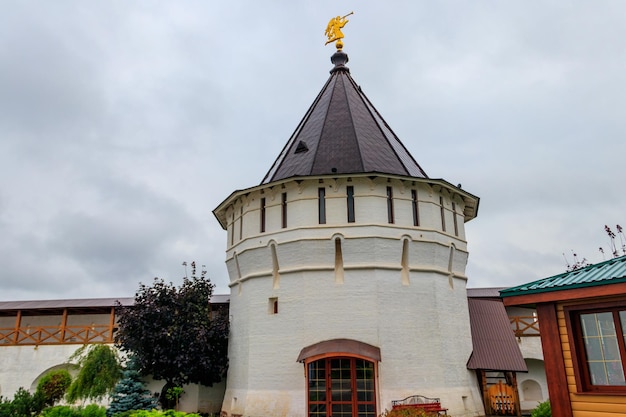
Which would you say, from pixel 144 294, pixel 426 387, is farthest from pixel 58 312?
pixel 426 387

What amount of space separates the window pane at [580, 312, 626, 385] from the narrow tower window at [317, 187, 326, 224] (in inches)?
377

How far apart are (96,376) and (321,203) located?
10.9 meters

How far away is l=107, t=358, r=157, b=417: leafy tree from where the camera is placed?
58.1ft

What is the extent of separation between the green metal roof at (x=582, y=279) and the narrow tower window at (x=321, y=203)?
26.6ft

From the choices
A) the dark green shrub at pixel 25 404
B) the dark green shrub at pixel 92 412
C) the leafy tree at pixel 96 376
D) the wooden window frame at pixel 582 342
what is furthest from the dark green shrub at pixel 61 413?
the wooden window frame at pixel 582 342

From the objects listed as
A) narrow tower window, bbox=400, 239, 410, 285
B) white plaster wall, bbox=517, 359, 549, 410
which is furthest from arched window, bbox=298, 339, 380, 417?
white plaster wall, bbox=517, 359, 549, 410

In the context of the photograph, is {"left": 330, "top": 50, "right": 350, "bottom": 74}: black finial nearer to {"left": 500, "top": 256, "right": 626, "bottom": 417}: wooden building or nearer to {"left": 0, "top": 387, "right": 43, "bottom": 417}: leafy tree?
{"left": 500, "top": 256, "right": 626, "bottom": 417}: wooden building

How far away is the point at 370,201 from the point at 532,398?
38.7 ft

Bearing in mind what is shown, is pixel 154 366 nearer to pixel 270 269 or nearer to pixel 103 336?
pixel 103 336

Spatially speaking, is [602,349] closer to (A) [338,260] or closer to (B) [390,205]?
(A) [338,260]

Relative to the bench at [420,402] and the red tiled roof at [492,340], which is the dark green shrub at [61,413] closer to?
the bench at [420,402]

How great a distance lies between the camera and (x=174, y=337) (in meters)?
18.0

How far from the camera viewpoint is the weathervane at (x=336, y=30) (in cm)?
2403

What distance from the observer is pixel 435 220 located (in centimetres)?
1750
